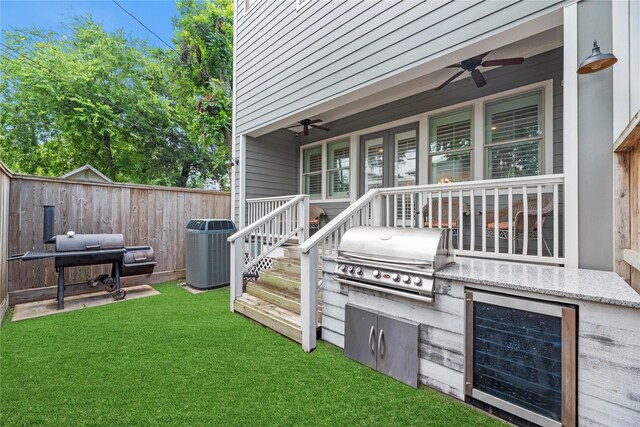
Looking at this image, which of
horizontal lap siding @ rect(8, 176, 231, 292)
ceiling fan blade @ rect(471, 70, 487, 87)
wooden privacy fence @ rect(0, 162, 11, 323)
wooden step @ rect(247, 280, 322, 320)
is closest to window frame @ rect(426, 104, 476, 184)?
ceiling fan blade @ rect(471, 70, 487, 87)

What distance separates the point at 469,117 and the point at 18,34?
65.2 ft

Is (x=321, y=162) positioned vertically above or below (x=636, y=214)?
above

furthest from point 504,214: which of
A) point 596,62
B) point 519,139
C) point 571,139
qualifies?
point 596,62

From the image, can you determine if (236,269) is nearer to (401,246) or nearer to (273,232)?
(273,232)

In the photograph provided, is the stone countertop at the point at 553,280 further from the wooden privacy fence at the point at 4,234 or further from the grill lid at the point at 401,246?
the wooden privacy fence at the point at 4,234

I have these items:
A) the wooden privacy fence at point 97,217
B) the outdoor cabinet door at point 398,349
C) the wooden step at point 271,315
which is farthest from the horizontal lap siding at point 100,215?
the outdoor cabinet door at point 398,349

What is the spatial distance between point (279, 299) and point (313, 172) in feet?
12.3

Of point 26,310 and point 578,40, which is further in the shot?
point 26,310

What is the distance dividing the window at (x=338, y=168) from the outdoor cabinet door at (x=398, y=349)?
3.98m

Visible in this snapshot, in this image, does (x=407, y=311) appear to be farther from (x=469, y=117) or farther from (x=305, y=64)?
(x=305, y=64)

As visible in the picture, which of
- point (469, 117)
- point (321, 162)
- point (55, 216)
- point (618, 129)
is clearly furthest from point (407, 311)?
point (55, 216)

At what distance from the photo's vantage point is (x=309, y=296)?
9.51 ft

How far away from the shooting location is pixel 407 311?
7.71ft

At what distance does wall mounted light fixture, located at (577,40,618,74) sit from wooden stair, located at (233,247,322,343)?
320 cm
